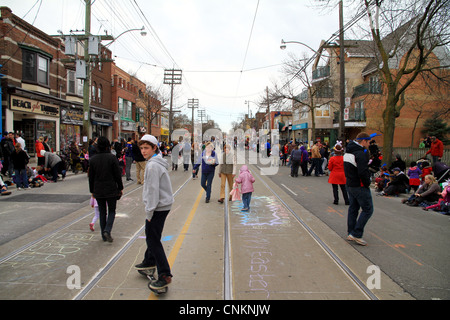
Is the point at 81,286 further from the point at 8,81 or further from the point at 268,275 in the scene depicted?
the point at 8,81

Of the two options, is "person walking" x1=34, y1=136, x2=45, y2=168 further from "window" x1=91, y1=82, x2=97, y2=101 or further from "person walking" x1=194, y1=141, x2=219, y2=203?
"window" x1=91, y1=82, x2=97, y2=101

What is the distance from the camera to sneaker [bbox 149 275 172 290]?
11.2ft

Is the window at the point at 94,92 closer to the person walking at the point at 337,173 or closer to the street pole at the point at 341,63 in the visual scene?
the street pole at the point at 341,63

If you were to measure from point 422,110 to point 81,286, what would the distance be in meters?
33.3

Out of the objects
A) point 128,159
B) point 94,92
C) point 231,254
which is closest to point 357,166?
point 231,254

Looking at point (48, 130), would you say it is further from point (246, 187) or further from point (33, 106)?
point (246, 187)

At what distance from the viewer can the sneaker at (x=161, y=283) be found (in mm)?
3424

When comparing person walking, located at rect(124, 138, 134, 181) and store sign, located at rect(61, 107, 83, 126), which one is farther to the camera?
store sign, located at rect(61, 107, 83, 126)

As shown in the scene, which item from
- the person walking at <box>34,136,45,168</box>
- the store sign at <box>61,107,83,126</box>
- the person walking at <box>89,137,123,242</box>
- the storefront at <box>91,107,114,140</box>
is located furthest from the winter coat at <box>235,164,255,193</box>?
the storefront at <box>91,107,114,140</box>

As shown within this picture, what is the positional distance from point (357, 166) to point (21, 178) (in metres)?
11.0

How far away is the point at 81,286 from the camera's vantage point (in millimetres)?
3602

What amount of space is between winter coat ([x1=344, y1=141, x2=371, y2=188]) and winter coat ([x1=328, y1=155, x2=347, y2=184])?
3555 millimetres
